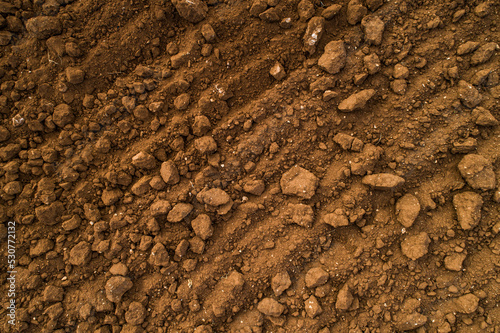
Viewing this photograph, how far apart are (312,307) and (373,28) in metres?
2.16

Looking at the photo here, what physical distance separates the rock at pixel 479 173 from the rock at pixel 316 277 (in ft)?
4.15

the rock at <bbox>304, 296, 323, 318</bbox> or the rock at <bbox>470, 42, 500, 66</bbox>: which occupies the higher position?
the rock at <bbox>470, 42, 500, 66</bbox>

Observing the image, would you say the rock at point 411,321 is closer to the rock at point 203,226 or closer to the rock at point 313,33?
the rock at point 203,226

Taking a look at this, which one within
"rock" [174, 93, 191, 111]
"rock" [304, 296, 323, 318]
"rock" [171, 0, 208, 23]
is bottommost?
"rock" [304, 296, 323, 318]

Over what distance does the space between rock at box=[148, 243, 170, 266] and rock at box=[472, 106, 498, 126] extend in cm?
253

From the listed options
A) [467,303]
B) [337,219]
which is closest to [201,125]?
[337,219]

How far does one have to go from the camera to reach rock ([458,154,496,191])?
2027 mm

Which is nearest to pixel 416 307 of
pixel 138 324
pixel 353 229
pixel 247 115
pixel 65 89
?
pixel 353 229

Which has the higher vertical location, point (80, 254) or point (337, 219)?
point (80, 254)

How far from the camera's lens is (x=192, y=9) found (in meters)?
2.24

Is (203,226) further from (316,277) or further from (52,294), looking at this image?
(52,294)

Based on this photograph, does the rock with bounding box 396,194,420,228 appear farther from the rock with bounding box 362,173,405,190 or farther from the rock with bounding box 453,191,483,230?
the rock with bounding box 453,191,483,230

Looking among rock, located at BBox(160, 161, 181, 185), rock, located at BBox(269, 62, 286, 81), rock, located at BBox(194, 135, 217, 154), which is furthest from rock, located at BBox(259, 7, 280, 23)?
→ rock, located at BBox(160, 161, 181, 185)

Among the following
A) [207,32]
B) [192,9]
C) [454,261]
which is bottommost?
[454,261]
